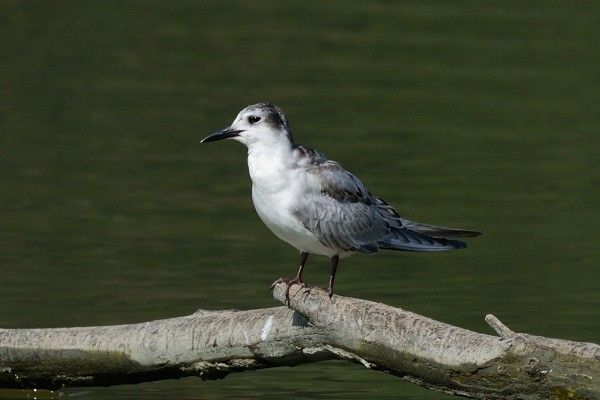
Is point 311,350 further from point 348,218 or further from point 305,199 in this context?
point 348,218

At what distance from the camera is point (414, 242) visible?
33.2ft

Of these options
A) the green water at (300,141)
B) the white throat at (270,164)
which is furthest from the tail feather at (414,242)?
the green water at (300,141)

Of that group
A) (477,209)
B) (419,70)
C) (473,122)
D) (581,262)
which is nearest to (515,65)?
(419,70)

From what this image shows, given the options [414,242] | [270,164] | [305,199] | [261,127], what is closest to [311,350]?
[305,199]

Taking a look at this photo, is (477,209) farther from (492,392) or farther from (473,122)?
(492,392)

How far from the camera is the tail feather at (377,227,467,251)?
1006 cm

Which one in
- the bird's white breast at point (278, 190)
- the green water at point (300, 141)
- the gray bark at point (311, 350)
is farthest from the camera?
the green water at point (300, 141)

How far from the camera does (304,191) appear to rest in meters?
9.52

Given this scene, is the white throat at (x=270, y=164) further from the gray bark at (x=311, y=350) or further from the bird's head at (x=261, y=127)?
the gray bark at (x=311, y=350)

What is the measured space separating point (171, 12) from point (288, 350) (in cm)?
1843

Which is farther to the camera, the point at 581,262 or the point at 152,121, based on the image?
the point at 152,121

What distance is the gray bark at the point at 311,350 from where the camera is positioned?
8055 millimetres

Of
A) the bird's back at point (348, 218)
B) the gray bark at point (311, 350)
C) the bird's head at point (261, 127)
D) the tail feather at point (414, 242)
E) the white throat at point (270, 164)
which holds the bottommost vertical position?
the gray bark at point (311, 350)

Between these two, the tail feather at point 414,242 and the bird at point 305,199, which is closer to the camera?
the bird at point 305,199
